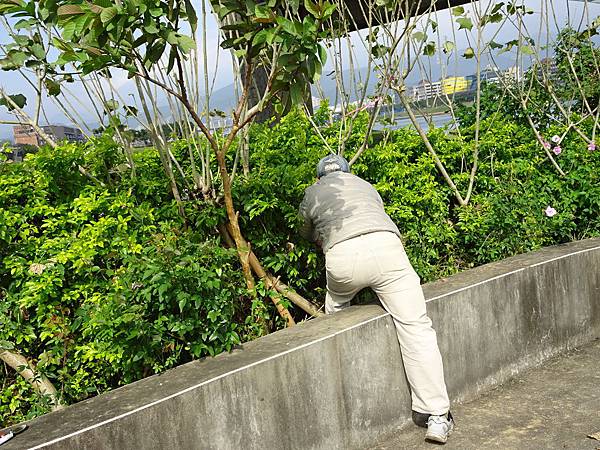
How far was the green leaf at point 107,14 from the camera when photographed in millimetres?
3131

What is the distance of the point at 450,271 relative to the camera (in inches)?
206

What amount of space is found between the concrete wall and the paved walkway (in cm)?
11

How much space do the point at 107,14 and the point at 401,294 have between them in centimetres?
222

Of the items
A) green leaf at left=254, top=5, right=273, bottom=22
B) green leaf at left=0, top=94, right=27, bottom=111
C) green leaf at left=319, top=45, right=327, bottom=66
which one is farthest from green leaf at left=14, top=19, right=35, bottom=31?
green leaf at left=319, top=45, right=327, bottom=66

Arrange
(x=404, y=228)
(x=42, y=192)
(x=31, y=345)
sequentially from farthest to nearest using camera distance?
(x=404, y=228) → (x=42, y=192) → (x=31, y=345)

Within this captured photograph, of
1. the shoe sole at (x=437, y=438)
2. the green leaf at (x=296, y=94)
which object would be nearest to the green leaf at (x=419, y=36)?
the green leaf at (x=296, y=94)

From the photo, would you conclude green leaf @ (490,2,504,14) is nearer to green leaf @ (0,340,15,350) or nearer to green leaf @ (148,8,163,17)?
green leaf @ (148,8,163,17)

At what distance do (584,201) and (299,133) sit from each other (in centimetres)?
250

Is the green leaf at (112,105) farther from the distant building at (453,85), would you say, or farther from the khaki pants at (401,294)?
the distant building at (453,85)

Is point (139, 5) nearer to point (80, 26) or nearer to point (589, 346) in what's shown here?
point (80, 26)

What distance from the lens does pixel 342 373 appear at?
12.9ft

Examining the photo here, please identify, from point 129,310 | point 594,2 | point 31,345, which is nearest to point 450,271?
point 129,310

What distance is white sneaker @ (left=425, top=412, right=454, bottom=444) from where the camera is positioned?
157 inches

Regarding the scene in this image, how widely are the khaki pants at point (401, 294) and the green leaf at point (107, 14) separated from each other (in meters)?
1.85
